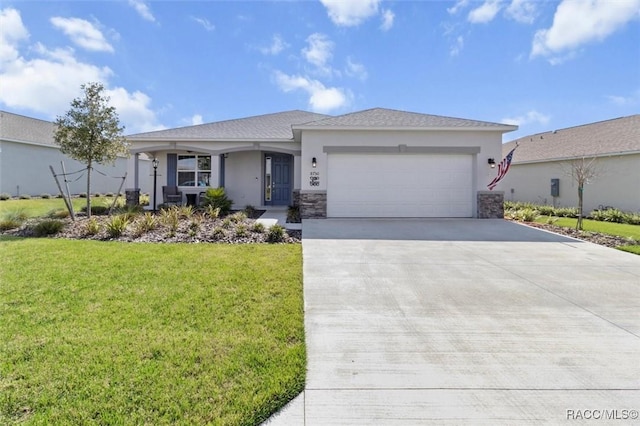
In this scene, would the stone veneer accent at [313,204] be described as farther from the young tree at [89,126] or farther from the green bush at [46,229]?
the green bush at [46,229]

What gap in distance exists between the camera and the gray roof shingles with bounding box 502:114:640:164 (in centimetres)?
1543

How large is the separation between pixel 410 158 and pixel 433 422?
1100cm

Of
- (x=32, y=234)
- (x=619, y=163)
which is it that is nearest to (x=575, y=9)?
(x=619, y=163)

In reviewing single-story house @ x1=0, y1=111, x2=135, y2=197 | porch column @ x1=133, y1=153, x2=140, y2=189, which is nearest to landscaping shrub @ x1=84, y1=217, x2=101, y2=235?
porch column @ x1=133, y1=153, x2=140, y2=189

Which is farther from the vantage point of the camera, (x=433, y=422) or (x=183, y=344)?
(x=183, y=344)

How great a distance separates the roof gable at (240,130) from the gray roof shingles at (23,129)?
1085 cm

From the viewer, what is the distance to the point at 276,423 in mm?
2246

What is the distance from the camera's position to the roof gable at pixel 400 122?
38.9 ft

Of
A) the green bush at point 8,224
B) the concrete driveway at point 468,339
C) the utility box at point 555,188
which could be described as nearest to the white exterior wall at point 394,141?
the concrete driveway at point 468,339

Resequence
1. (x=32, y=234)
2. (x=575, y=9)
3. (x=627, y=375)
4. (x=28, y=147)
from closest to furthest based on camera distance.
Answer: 1. (x=627, y=375)
2. (x=32, y=234)
3. (x=575, y=9)
4. (x=28, y=147)

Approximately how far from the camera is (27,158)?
21297 mm

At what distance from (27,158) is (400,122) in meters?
23.8

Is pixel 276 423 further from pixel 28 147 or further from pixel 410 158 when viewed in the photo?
pixel 28 147

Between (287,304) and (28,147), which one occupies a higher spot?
(28,147)
